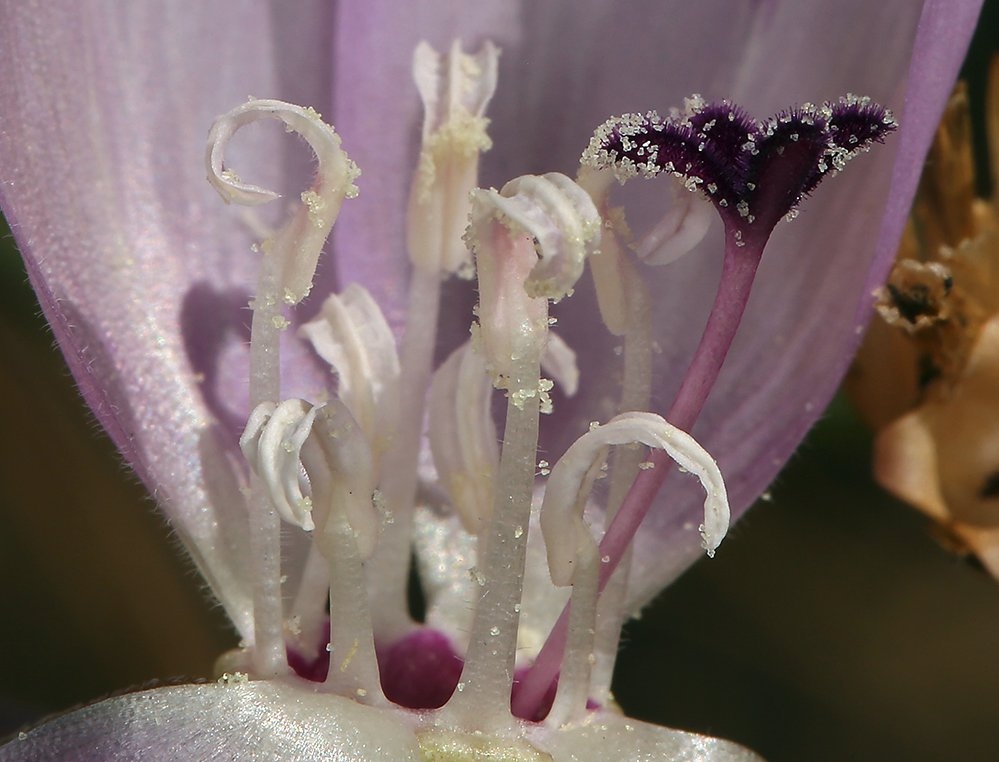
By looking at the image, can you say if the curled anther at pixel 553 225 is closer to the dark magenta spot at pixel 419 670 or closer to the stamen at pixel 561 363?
the stamen at pixel 561 363

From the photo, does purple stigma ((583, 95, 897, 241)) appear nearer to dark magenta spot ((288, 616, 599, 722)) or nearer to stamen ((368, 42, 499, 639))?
stamen ((368, 42, 499, 639))

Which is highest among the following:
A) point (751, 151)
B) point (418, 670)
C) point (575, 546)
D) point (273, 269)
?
point (751, 151)

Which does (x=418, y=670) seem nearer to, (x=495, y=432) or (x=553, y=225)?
(x=495, y=432)

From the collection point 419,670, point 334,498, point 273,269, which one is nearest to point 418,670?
point 419,670

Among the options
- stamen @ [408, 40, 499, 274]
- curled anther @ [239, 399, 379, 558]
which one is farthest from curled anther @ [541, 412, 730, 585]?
stamen @ [408, 40, 499, 274]

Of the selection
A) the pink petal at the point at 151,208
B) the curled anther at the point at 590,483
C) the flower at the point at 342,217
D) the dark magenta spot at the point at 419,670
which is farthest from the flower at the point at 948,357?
the pink petal at the point at 151,208
